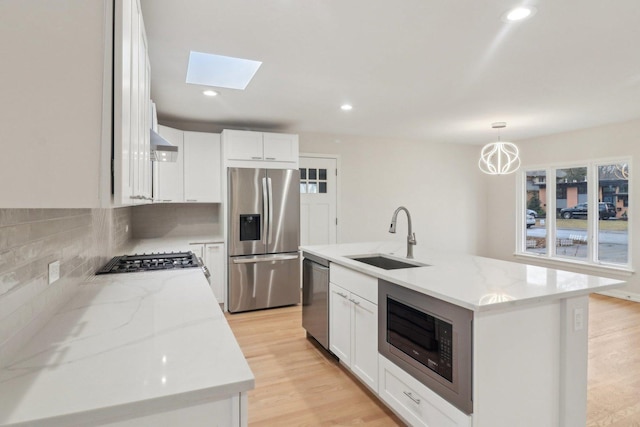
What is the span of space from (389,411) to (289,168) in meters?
3.07

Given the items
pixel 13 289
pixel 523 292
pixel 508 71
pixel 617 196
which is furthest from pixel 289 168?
pixel 617 196

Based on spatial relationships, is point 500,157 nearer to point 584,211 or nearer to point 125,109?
point 584,211

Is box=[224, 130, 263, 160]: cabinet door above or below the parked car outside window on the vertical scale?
above

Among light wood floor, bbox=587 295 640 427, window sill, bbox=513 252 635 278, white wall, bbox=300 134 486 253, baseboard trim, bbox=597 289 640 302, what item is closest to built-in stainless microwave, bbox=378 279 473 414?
light wood floor, bbox=587 295 640 427

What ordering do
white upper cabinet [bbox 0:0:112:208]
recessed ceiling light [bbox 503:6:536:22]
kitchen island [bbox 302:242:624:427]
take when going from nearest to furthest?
white upper cabinet [bbox 0:0:112:208]
kitchen island [bbox 302:242:624:427]
recessed ceiling light [bbox 503:6:536:22]

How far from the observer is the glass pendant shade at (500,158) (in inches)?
179

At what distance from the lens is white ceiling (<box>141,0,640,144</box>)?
196cm

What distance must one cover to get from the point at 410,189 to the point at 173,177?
385 cm

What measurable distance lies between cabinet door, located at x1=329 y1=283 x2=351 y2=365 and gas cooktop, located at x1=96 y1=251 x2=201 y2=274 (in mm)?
1070

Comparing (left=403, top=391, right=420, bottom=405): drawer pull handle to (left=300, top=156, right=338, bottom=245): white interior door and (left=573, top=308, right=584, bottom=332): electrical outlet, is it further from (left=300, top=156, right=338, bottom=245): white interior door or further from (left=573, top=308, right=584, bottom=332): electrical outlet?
(left=300, top=156, right=338, bottom=245): white interior door

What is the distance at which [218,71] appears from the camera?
3098mm

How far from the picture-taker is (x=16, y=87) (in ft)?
2.28

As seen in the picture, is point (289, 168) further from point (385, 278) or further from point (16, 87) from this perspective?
point (16, 87)

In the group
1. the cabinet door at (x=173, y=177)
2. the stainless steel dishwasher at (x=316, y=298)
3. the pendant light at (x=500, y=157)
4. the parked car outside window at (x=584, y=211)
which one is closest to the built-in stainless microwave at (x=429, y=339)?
the stainless steel dishwasher at (x=316, y=298)
